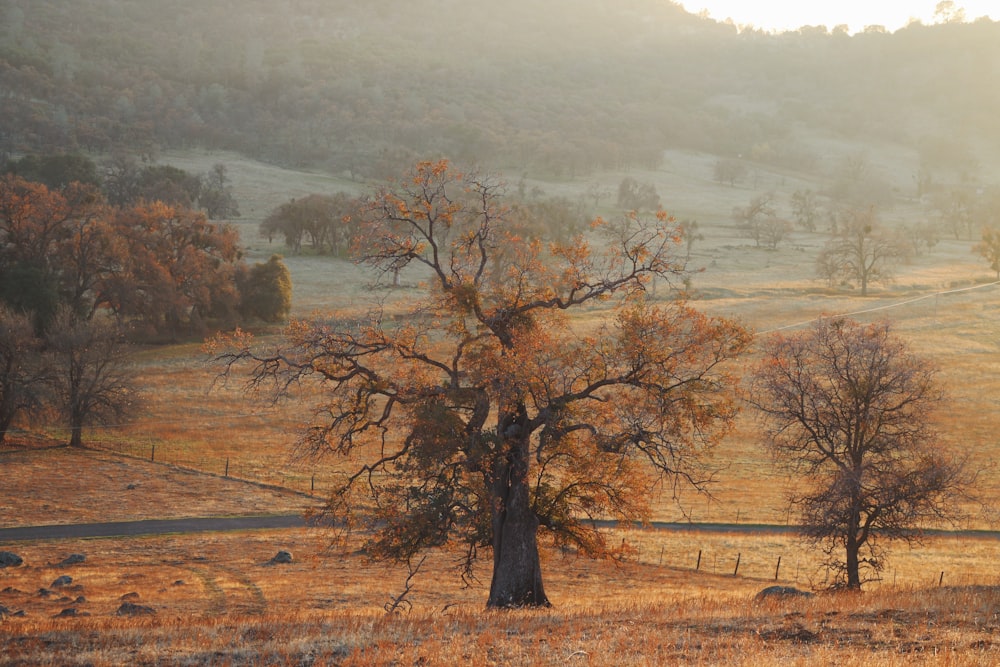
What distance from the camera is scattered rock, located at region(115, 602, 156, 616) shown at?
23406 millimetres

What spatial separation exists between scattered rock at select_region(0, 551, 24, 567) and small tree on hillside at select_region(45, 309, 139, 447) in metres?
20.6

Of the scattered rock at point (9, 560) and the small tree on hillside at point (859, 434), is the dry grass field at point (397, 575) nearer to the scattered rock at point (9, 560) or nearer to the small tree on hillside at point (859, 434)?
the scattered rock at point (9, 560)

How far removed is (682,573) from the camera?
32.8m

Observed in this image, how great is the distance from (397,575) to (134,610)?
1042 cm

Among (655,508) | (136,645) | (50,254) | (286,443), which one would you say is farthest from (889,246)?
(136,645)

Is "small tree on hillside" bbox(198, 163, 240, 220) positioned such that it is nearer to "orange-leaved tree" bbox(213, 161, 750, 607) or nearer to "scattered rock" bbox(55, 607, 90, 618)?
"scattered rock" bbox(55, 607, 90, 618)

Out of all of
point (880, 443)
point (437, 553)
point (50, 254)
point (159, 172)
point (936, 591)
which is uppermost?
point (159, 172)

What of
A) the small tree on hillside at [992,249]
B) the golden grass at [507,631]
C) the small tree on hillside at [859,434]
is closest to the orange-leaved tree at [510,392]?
the golden grass at [507,631]

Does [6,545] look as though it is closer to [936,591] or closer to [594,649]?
[594,649]

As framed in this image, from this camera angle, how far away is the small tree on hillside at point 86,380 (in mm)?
50156

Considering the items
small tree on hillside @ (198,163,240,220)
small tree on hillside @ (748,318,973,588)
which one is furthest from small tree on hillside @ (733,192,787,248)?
small tree on hillside @ (748,318,973,588)

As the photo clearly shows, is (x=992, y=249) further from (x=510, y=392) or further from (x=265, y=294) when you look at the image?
(x=510, y=392)

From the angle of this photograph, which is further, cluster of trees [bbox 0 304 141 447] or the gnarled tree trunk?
cluster of trees [bbox 0 304 141 447]

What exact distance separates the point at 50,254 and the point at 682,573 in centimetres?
6232
